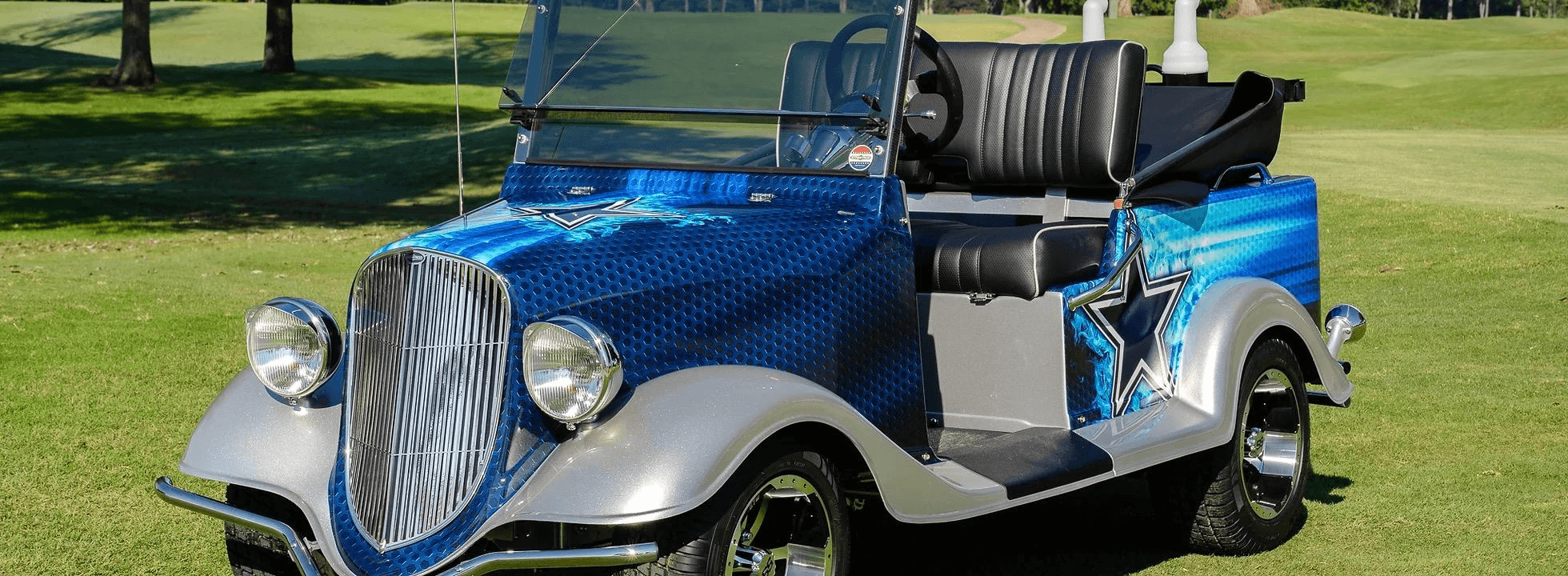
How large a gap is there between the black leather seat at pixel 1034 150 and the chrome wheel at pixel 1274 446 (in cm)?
90

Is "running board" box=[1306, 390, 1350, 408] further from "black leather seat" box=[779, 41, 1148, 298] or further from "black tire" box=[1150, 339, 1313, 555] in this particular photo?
"black leather seat" box=[779, 41, 1148, 298]

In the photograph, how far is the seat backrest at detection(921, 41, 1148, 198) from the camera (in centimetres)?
525

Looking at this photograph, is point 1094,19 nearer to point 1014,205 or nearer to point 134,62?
point 1014,205

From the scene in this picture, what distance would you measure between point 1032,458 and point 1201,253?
128 cm

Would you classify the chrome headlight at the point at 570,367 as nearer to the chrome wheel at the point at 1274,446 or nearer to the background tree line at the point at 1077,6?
the background tree line at the point at 1077,6

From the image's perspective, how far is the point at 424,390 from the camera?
142 inches

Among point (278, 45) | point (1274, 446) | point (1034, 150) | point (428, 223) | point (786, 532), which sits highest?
point (1034, 150)

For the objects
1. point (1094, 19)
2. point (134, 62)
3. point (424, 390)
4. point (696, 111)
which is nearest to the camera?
point (424, 390)

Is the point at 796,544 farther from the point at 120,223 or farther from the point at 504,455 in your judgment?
the point at 120,223

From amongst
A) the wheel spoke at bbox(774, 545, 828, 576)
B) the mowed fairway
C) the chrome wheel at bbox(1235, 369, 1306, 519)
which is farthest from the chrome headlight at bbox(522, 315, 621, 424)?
the chrome wheel at bbox(1235, 369, 1306, 519)

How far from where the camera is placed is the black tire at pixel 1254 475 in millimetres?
5141

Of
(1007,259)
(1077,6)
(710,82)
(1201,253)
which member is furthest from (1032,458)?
(1077,6)

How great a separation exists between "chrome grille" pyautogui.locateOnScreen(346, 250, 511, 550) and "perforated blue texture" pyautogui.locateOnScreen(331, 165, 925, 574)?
43mm

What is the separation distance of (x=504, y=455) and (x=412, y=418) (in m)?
0.27
